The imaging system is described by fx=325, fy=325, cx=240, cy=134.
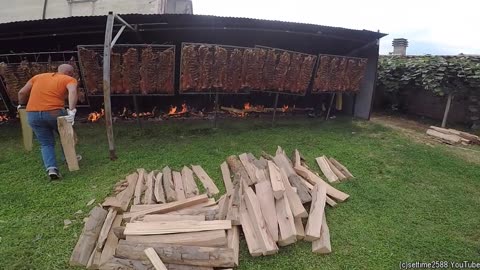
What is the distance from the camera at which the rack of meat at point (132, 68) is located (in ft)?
25.4

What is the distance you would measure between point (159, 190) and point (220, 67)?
3893mm

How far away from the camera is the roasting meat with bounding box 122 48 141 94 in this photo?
25.4 feet

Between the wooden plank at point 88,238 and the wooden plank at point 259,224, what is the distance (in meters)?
2.06

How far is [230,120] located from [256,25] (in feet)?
9.94

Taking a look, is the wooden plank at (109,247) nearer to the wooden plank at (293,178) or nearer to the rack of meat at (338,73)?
the wooden plank at (293,178)

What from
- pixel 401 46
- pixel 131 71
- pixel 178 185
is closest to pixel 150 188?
pixel 178 185

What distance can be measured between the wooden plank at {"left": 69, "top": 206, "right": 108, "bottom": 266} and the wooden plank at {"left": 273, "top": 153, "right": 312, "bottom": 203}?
9.71 ft

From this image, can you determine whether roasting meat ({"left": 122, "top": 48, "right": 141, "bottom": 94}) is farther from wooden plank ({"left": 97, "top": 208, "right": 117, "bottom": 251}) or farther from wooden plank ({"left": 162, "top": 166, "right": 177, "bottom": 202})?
wooden plank ({"left": 97, "top": 208, "right": 117, "bottom": 251})

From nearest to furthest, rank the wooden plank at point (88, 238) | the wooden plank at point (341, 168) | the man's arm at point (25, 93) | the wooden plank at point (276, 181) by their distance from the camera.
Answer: the wooden plank at point (88, 238)
the wooden plank at point (276, 181)
the man's arm at point (25, 93)
the wooden plank at point (341, 168)

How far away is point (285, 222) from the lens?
4.38m

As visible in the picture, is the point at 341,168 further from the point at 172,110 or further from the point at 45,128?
the point at 45,128

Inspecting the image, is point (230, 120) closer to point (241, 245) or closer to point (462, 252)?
point (241, 245)

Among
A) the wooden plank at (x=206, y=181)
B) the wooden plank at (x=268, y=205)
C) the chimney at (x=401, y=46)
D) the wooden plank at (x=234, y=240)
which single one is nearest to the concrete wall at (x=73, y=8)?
the wooden plank at (x=206, y=181)

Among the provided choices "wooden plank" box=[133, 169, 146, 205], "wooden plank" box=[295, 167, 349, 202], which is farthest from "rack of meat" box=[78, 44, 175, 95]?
"wooden plank" box=[295, 167, 349, 202]
